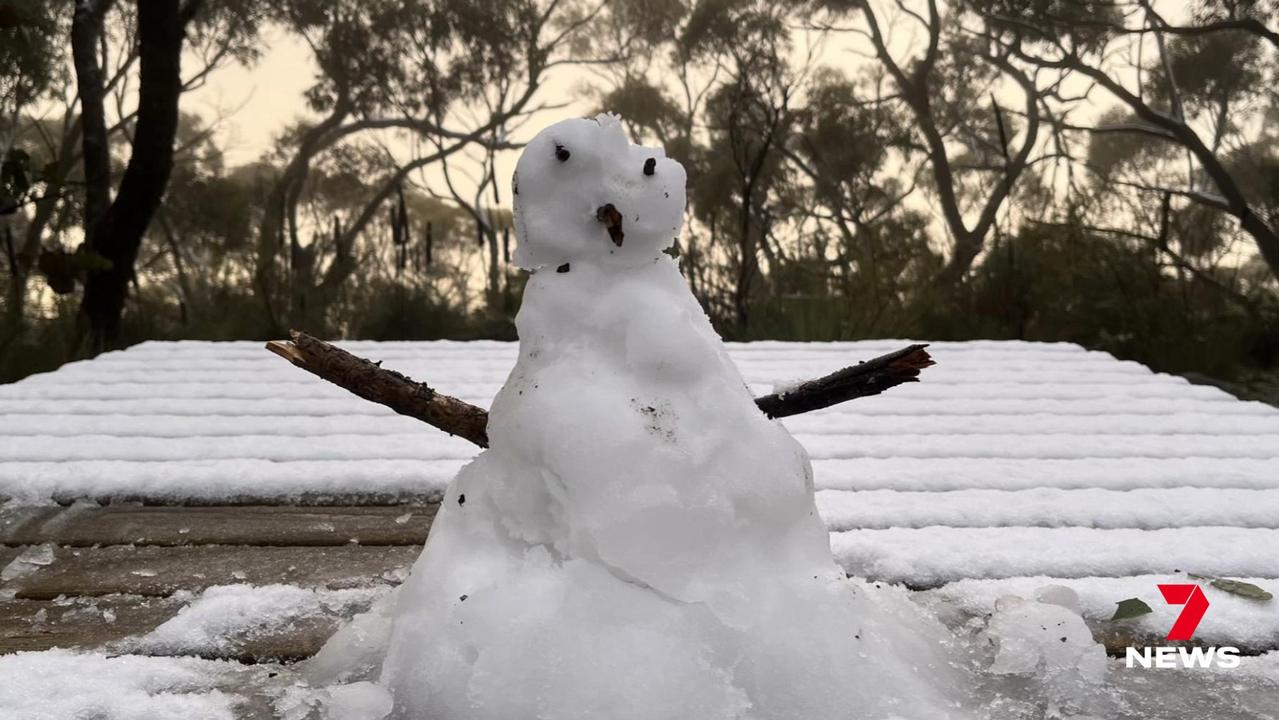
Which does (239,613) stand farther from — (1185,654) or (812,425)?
(812,425)

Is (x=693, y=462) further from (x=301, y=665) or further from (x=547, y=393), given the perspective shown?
(x=301, y=665)

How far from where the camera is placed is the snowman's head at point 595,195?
3.24 ft

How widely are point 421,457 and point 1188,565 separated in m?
1.43

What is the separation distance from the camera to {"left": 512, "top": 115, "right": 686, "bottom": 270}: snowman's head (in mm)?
987

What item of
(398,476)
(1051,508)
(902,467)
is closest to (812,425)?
(902,467)

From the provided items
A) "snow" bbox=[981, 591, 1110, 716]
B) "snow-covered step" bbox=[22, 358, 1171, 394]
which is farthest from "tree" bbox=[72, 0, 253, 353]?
"snow" bbox=[981, 591, 1110, 716]

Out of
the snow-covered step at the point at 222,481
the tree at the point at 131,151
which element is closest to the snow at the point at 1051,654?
the snow-covered step at the point at 222,481

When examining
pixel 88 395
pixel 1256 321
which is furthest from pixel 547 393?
pixel 1256 321

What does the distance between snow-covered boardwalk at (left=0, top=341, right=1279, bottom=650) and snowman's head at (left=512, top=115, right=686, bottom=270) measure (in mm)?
629

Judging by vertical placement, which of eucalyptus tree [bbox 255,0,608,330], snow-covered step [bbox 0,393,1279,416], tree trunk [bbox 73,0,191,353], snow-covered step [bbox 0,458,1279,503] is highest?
eucalyptus tree [bbox 255,0,608,330]

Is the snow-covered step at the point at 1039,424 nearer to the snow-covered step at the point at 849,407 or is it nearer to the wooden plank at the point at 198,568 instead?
the snow-covered step at the point at 849,407

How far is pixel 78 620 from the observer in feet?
4.15

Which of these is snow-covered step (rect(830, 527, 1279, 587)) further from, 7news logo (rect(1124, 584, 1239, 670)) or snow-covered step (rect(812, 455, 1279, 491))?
snow-covered step (rect(812, 455, 1279, 491))

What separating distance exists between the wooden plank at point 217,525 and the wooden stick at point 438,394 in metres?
0.56
